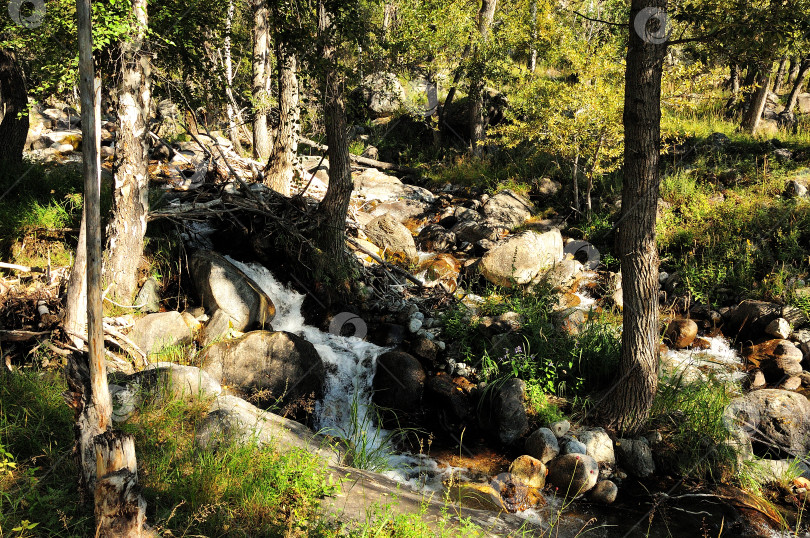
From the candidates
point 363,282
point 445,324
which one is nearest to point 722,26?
point 445,324

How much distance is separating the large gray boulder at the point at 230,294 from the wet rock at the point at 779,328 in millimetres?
7381

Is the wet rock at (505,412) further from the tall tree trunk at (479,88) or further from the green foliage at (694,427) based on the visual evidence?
the tall tree trunk at (479,88)

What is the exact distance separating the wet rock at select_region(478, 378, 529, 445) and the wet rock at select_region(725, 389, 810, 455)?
2.23 m

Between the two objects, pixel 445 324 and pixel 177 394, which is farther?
pixel 445 324

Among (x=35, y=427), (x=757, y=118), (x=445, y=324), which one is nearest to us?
(x=35, y=427)

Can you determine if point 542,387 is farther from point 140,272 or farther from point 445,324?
point 140,272

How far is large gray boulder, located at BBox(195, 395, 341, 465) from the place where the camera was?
421cm

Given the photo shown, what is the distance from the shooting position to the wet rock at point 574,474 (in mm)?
5438

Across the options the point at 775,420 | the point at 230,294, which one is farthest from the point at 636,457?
the point at 230,294

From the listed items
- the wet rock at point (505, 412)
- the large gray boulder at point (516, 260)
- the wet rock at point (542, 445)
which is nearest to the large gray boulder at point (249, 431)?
the wet rock at point (505, 412)

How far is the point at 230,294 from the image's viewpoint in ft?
24.8

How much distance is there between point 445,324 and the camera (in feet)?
26.2

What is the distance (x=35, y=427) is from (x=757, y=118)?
17.3m

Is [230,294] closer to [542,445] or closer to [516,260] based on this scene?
[542,445]
